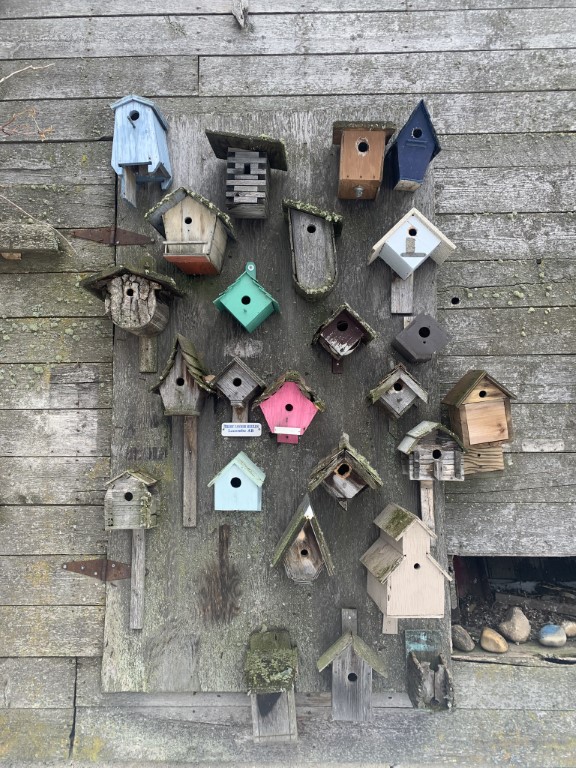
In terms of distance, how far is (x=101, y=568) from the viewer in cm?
254

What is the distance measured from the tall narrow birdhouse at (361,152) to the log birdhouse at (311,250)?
26 centimetres

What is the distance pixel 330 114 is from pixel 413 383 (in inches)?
61.7

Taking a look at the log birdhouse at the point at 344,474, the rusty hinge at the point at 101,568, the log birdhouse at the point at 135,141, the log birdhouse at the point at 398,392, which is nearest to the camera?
the log birdhouse at the point at 344,474

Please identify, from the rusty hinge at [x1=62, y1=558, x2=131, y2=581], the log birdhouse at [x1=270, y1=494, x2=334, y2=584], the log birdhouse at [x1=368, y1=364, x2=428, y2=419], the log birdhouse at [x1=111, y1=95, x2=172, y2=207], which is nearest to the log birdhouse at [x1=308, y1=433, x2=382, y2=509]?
the log birdhouse at [x1=270, y1=494, x2=334, y2=584]

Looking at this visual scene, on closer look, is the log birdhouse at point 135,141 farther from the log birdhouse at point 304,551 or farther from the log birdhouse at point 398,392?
the log birdhouse at point 304,551

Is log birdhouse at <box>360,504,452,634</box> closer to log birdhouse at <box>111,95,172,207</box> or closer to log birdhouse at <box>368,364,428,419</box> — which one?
log birdhouse at <box>368,364,428,419</box>

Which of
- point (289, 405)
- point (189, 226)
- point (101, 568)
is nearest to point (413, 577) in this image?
point (289, 405)

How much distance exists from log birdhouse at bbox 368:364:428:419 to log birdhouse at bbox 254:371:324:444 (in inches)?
12.4

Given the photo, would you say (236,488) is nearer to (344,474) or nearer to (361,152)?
(344,474)

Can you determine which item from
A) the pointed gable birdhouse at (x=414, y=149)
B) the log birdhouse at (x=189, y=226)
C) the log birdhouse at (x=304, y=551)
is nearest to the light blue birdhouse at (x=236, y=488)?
the log birdhouse at (x=304, y=551)

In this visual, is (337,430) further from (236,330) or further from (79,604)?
(79,604)

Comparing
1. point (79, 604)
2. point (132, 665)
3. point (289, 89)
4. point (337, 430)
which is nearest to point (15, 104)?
point (289, 89)

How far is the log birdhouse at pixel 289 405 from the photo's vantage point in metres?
2.06

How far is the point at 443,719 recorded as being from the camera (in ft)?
8.45
